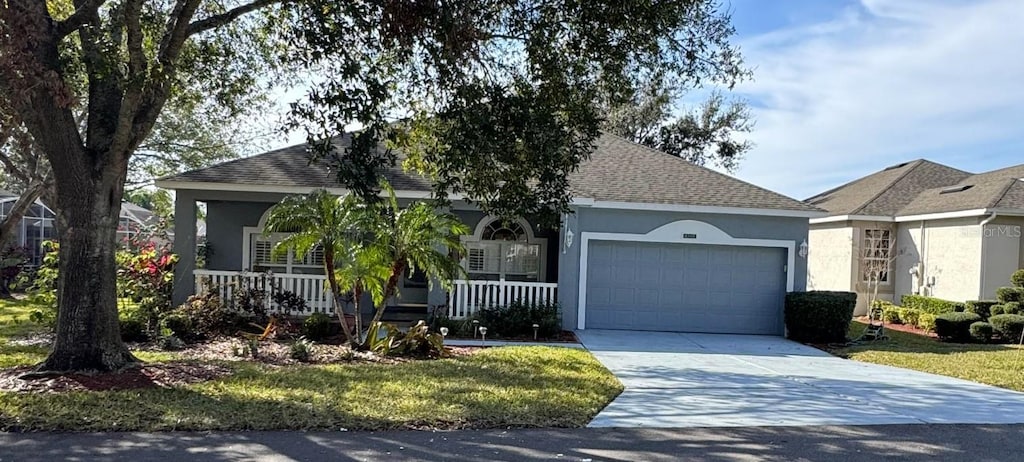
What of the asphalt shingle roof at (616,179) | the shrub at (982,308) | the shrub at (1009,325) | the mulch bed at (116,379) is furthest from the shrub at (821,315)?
the mulch bed at (116,379)

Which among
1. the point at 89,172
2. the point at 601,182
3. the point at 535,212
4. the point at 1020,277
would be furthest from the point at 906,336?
the point at 89,172

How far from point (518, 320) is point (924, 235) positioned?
41.8ft

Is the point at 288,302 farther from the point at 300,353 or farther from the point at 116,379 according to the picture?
the point at 116,379

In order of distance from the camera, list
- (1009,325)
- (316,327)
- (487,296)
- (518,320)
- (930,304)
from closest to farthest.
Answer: (316,327) < (518,320) < (487,296) < (1009,325) < (930,304)

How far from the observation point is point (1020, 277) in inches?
621

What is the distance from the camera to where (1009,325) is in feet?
47.2

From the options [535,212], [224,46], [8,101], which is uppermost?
[224,46]

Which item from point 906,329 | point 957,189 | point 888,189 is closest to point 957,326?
point 906,329

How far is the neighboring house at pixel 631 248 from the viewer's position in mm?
13742

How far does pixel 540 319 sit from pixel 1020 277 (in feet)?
37.7

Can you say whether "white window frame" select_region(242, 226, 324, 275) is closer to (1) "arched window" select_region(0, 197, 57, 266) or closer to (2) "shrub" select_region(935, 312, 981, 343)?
(1) "arched window" select_region(0, 197, 57, 266)

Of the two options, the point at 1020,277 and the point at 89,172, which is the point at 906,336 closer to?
the point at 1020,277

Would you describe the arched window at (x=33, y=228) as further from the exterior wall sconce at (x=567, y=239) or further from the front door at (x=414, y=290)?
the exterior wall sconce at (x=567, y=239)

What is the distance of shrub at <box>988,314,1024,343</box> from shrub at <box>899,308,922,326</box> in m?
2.50
